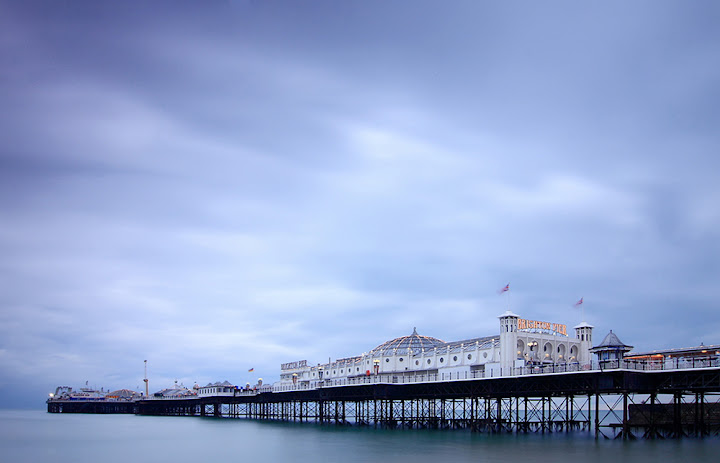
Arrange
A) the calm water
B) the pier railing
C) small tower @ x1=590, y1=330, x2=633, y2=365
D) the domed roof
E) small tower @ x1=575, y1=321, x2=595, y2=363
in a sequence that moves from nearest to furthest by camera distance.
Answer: the calm water < the pier railing < small tower @ x1=590, y1=330, x2=633, y2=365 < small tower @ x1=575, y1=321, x2=595, y2=363 < the domed roof

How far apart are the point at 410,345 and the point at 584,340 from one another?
28.6 m

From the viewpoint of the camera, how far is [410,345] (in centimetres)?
10406

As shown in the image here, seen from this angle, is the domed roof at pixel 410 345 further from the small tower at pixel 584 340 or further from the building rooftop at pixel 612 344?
the building rooftop at pixel 612 344

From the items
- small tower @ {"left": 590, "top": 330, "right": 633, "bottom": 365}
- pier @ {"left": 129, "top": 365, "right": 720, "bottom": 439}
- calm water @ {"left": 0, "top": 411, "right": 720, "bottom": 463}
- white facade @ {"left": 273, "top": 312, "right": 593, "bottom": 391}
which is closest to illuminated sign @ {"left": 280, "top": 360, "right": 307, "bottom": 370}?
pier @ {"left": 129, "top": 365, "right": 720, "bottom": 439}

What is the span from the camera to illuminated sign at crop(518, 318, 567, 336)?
8054 cm

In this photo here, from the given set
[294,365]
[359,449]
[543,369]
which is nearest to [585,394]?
[543,369]

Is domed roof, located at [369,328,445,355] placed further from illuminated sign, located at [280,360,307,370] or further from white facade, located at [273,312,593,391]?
illuminated sign, located at [280,360,307,370]

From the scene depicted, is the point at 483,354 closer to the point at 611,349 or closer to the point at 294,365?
the point at 611,349

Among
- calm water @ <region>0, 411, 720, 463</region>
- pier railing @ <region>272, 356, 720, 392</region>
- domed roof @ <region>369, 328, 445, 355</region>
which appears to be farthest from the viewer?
domed roof @ <region>369, 328, 445, 355</region>

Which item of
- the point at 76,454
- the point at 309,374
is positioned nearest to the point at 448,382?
the point at 76,454

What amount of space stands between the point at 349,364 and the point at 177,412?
84669mm

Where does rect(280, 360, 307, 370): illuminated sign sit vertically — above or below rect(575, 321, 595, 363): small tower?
below

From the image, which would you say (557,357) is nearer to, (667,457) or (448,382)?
(448,382)

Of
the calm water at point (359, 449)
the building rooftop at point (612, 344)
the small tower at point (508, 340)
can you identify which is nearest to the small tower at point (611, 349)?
→ the building rooftop at point (612, 344)
